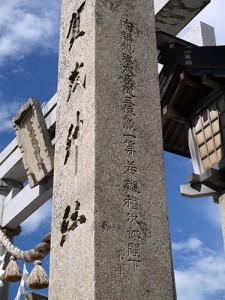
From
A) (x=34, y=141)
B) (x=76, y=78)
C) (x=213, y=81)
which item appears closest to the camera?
(x=76, y=78)

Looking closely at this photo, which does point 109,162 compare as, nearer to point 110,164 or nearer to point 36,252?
point 110,164

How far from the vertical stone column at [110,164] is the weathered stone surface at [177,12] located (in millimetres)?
3460

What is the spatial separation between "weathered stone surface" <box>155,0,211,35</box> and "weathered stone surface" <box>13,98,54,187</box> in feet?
8.86

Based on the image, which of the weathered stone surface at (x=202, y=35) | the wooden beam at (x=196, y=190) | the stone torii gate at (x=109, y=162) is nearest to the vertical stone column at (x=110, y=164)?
the stone torii gate at (x=109, y=162)

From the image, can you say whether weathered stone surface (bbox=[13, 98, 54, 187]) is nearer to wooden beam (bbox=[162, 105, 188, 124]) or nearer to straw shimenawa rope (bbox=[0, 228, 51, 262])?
straw shimenawa rope (bbox=[0, 228, 51, 262])

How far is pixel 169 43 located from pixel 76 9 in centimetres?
394

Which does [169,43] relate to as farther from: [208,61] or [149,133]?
[149,133]

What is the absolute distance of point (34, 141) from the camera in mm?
8656

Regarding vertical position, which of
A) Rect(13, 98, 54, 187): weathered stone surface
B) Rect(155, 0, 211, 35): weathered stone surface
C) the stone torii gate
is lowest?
the stone torii gate

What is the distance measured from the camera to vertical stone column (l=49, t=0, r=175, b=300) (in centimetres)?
399

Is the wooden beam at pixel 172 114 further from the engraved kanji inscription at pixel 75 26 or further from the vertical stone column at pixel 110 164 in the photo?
the engraved kanji inscription at pixel 75 26

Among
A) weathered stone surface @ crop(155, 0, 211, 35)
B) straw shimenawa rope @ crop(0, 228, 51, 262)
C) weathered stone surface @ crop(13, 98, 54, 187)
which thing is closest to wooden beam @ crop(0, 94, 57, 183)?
weathered stone surface @ crop(13, 98, 54, 187)

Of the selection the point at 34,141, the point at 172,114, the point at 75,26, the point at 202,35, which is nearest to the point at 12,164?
the point at 34,141

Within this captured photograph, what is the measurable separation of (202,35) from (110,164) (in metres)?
6.49
